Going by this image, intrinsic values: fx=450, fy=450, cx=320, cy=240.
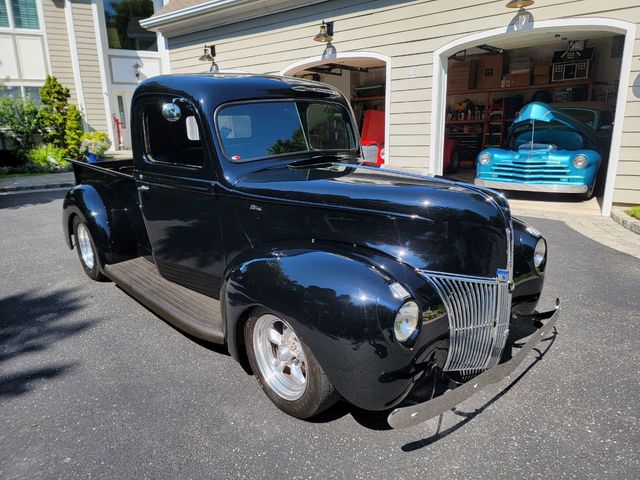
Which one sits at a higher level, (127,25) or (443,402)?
(127,25)

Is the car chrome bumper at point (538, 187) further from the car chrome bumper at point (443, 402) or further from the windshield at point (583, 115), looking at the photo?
the car chrome bumper at point (443, 402)

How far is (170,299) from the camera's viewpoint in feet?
10.7

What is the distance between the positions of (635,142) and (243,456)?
745 cm

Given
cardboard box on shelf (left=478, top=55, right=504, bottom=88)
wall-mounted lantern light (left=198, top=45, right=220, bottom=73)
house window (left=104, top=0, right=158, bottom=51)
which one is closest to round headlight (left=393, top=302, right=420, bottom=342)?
wall-mounted lantern light (left=198, top=45, right=220, bottom=73)

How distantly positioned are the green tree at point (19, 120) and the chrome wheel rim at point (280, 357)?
14528 millimetres


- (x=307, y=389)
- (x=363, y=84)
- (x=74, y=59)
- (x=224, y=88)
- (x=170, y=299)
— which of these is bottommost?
(x=307, y=389)

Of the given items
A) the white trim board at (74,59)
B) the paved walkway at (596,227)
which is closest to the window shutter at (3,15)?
the white trim board at (74,59)

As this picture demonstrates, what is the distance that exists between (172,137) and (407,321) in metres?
2.26

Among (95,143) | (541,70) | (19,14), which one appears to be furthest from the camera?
(19,14)

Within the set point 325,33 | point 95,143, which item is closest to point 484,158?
point 325,33

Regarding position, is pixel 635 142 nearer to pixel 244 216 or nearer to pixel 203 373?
pixel 244 216

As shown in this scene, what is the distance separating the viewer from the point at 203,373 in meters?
2.93

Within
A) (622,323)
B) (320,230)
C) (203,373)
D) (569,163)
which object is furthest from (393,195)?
(569,163)

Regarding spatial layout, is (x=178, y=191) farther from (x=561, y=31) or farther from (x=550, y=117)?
(x=550, y=117)
